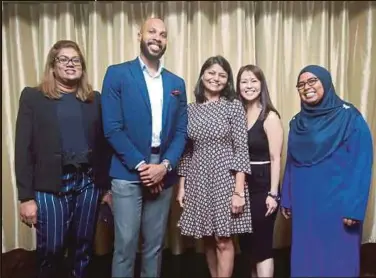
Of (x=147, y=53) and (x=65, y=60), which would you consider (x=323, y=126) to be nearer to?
(x=147, y=53)

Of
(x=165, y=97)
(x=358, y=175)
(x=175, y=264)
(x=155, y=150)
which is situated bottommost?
(x=175, y=264)

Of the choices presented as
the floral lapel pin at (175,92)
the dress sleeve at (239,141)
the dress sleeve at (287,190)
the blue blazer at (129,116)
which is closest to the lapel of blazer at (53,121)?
the blue blazer at (129,116)

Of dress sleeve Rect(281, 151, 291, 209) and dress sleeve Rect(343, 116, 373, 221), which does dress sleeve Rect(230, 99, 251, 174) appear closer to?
dress sleeve Rect(281, 151, 291, 209)

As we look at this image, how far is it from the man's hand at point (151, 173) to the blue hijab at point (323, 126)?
25.2 inches

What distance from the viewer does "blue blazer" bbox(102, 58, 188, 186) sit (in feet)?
6.43

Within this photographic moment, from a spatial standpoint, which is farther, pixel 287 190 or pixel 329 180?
pixel 287 190

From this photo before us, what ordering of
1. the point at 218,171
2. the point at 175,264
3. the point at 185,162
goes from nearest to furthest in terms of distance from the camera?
the point at 218,171
the point at 185,162
the point at 175,264

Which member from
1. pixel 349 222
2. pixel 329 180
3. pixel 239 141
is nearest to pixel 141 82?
pixel 239 141

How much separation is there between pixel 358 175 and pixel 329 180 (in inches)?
4.9

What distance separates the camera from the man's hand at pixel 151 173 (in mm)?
1952

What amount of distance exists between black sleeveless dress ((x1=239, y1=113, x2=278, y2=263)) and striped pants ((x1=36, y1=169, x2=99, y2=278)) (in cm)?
77

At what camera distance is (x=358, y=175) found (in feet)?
6.50

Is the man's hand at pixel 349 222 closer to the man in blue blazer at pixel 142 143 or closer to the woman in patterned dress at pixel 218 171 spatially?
the woman in patterned dress at pixel 218 171

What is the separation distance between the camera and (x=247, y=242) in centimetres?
221
